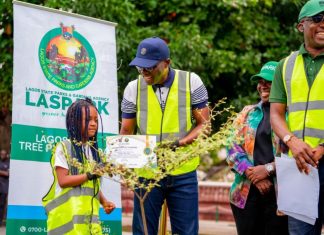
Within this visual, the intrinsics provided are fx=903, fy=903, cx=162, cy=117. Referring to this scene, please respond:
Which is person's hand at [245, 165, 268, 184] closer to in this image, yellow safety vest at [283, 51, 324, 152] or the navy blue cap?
the navy blue cap

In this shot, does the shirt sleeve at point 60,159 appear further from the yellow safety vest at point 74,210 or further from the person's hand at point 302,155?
the person's hand at point 302,155

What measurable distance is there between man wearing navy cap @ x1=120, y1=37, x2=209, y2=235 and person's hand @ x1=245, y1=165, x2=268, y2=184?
0.40 metres

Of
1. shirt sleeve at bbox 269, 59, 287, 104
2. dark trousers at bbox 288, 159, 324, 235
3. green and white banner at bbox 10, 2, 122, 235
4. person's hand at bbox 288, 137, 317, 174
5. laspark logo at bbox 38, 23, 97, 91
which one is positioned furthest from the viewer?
laspark logo at bbox 38, 23, 97, 91

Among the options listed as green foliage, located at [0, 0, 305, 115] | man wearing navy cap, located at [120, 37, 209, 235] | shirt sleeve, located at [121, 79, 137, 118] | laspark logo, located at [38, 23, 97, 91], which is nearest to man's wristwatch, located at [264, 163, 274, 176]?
man wearing navy cap, located at [120, 37, 209, 235]

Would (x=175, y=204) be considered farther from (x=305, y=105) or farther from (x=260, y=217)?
(x=305, y=105)

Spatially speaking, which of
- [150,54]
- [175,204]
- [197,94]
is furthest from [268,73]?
[175,204]

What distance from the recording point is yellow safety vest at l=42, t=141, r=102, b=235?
638cm

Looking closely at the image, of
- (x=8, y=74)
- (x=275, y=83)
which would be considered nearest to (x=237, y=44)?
(x=8, y=74)

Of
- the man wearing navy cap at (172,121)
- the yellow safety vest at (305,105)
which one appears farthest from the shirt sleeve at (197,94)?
the yellow safety vest at (305,105)

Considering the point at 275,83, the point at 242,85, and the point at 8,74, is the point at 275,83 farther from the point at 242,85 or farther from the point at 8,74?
the point at 242,85

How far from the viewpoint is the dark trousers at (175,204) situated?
21.5ft

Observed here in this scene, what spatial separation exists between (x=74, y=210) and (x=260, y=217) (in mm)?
1410

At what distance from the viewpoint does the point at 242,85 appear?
1489cm

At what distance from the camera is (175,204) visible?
6.63 metres
